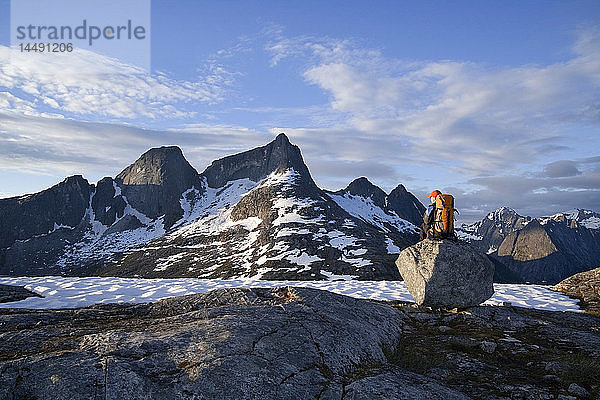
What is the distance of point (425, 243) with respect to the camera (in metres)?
17.4

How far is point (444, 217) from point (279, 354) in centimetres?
1246

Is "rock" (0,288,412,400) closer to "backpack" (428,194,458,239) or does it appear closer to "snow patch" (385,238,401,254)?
"backpack" (428,194,458,239)

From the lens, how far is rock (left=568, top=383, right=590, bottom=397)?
24.7 feet

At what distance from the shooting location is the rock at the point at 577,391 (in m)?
7.52

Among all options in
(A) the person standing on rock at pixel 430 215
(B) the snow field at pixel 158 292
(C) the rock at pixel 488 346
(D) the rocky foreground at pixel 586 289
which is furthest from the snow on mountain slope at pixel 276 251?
(C) the rock at pixel 488 346

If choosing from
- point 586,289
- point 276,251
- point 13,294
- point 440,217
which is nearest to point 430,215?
point 440,217

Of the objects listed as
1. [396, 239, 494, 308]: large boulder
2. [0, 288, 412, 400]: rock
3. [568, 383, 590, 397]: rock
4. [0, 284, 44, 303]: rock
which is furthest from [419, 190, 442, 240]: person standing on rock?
[0, 284, 44, 303]: rock

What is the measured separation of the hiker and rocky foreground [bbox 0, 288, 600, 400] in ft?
17.4

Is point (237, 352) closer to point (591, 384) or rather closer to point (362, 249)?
point (591, 384)

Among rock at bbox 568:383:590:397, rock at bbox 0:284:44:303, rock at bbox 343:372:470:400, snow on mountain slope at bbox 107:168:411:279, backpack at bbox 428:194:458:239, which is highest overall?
backpack at bbox 428:194:458:239

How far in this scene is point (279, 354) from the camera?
737 cm

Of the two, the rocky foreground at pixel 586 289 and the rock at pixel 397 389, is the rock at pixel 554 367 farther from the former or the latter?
the rocky foreground at pixel 586 289

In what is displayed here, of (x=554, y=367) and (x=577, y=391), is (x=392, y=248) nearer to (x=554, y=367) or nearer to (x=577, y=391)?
(x=554, y=367)

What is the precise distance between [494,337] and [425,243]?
6.06 meters
